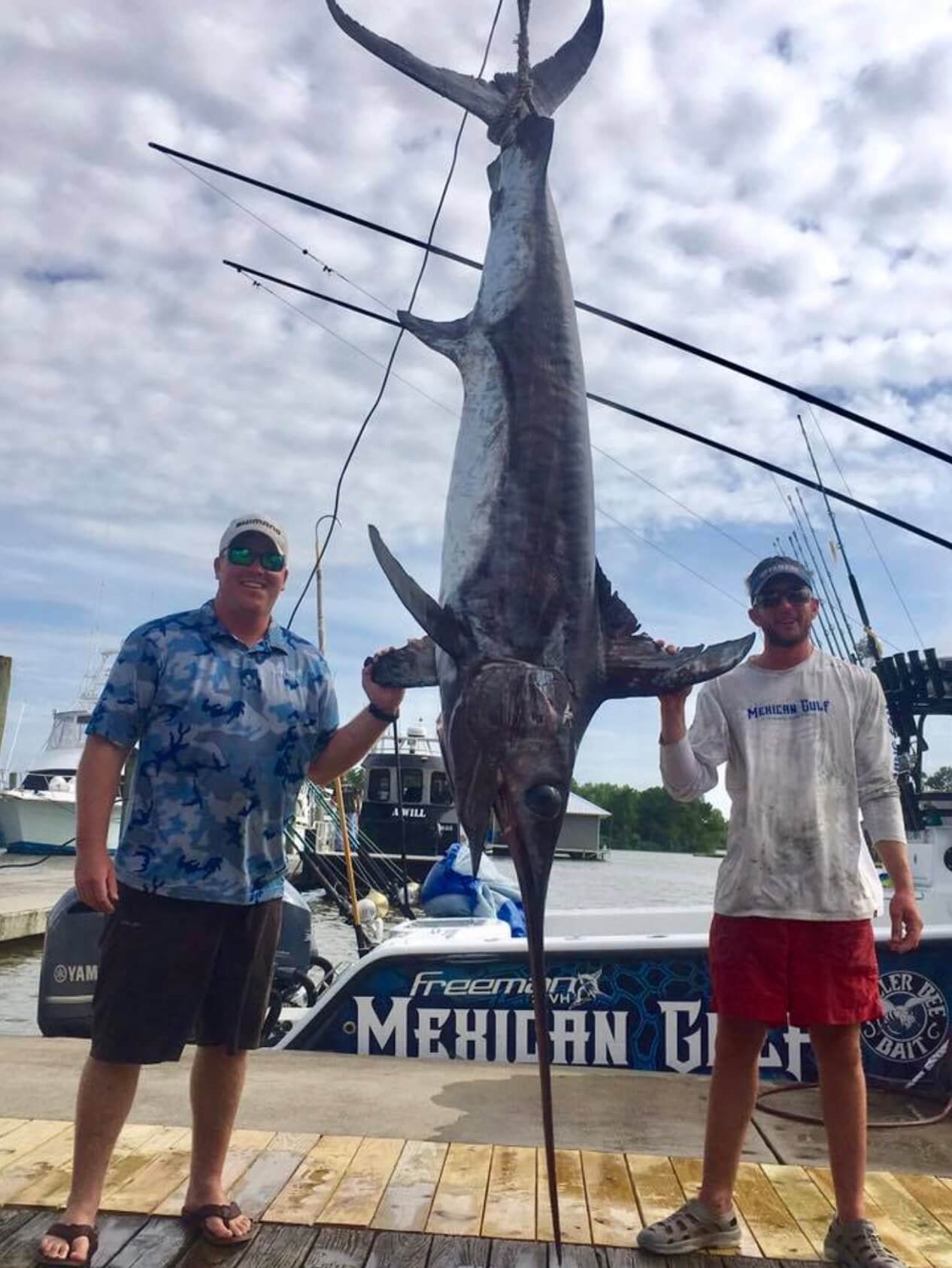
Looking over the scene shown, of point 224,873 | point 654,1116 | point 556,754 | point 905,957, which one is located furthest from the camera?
point 905,957

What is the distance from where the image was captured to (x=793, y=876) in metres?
2.25

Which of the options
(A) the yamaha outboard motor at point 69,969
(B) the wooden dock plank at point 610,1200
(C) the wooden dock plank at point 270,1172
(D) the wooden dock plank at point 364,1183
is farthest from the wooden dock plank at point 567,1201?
(A) the yamaha outboard motor at point 69,969

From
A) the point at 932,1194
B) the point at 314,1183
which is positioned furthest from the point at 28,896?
the point at 932,1194

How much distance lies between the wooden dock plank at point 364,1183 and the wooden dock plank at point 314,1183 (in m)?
0.02

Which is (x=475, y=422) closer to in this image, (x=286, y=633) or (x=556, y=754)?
(x=286, y=633)

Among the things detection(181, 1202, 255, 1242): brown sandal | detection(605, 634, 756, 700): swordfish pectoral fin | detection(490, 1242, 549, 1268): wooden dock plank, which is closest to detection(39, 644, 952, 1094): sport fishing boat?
detection(490, 1242, 549, 1268): wooden dock plank

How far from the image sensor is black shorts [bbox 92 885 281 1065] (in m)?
2.06

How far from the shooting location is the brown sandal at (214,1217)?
6.81 ft

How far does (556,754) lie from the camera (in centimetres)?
195

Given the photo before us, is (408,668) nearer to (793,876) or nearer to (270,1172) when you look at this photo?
(793,876)

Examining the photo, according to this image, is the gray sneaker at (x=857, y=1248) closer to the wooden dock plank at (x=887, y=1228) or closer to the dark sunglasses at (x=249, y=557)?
the wooden dock plank at (x=887, y=1228)

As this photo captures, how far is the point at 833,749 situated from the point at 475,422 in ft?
3.37

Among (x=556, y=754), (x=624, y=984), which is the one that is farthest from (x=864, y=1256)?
(x=624, y=984)

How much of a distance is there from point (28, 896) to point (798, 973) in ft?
42.5
